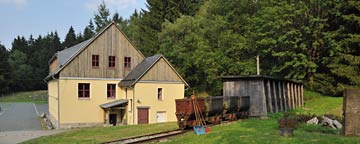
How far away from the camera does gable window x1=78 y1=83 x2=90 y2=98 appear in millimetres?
30123

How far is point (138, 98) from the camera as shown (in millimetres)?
30438

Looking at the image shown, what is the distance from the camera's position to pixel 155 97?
3155cm

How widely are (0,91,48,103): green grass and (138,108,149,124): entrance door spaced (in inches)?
2145

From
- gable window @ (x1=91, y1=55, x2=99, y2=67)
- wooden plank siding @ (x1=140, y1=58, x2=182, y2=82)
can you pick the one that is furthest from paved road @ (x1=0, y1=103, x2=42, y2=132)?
wooden plank siding @ (x1=140, y1=58, x2=182, y2=82)

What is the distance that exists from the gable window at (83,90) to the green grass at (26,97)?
5227cm

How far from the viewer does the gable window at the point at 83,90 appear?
3012 cm

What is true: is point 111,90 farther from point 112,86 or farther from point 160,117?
point 160,117

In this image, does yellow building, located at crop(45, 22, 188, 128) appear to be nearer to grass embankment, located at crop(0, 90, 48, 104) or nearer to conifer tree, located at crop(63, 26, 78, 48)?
grass embankment, located at crop(0, 90, 48, 104)

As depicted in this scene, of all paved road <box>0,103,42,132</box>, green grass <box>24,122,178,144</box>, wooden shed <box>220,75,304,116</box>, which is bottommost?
paved road <box>0,103,42,132</box>

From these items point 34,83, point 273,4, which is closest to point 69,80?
point 273,4

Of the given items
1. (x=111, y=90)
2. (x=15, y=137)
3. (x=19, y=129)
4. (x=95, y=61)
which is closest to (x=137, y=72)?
(x=111, y=90)

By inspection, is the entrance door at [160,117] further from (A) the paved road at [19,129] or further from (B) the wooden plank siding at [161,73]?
(A) the paved road at [19,129]

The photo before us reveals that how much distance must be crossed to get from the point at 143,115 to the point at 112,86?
4.52 m

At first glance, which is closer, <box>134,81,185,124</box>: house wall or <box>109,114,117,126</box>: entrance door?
<box>134,81,185,124</box>: house wall
